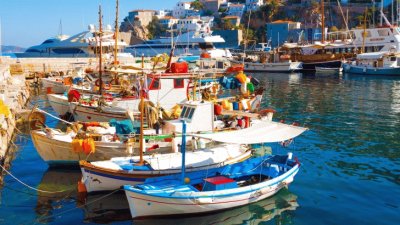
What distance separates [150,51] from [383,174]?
87.8 meters

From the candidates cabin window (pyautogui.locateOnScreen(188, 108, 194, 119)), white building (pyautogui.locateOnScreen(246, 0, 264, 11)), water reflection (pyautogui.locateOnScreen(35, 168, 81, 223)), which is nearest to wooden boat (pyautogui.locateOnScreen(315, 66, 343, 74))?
cabin window (pyautogui.locateOnScreen(188, 108, 194, 119))

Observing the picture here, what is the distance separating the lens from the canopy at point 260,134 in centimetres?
1576

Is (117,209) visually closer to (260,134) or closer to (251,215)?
(251,215)

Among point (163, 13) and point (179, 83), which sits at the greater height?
point (163, 13)

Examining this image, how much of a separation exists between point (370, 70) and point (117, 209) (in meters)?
58.9

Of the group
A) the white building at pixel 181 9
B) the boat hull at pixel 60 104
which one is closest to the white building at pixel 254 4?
the white building at pixel 181 9

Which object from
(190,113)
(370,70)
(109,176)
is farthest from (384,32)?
(109,176)

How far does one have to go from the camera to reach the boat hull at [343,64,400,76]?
2490 inches

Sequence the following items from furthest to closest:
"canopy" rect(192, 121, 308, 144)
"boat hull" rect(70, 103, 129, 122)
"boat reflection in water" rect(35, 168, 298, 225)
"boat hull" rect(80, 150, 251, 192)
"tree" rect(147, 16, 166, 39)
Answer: "tree" rect(147, 16, 166, 39)
"boat hull" rect(70, 103, 129, 122)
"boat hull" rect(80, 150, 251, 192)
"canopy" rect(192, 121, 308, 144)
"boat reflection in water" rect(35, 168, 298, 225)

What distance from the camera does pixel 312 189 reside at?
57.5 ft

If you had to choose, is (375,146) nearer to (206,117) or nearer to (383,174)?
(383,174)

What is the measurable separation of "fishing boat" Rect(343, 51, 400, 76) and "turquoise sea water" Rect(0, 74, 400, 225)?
3490 centimetres

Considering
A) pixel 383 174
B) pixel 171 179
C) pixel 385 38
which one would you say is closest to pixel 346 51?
pixel 385 38

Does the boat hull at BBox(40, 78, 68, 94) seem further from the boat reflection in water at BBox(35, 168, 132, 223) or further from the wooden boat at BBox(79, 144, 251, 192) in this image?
the wooden boat at BBox(79, 144, 251, 192)
